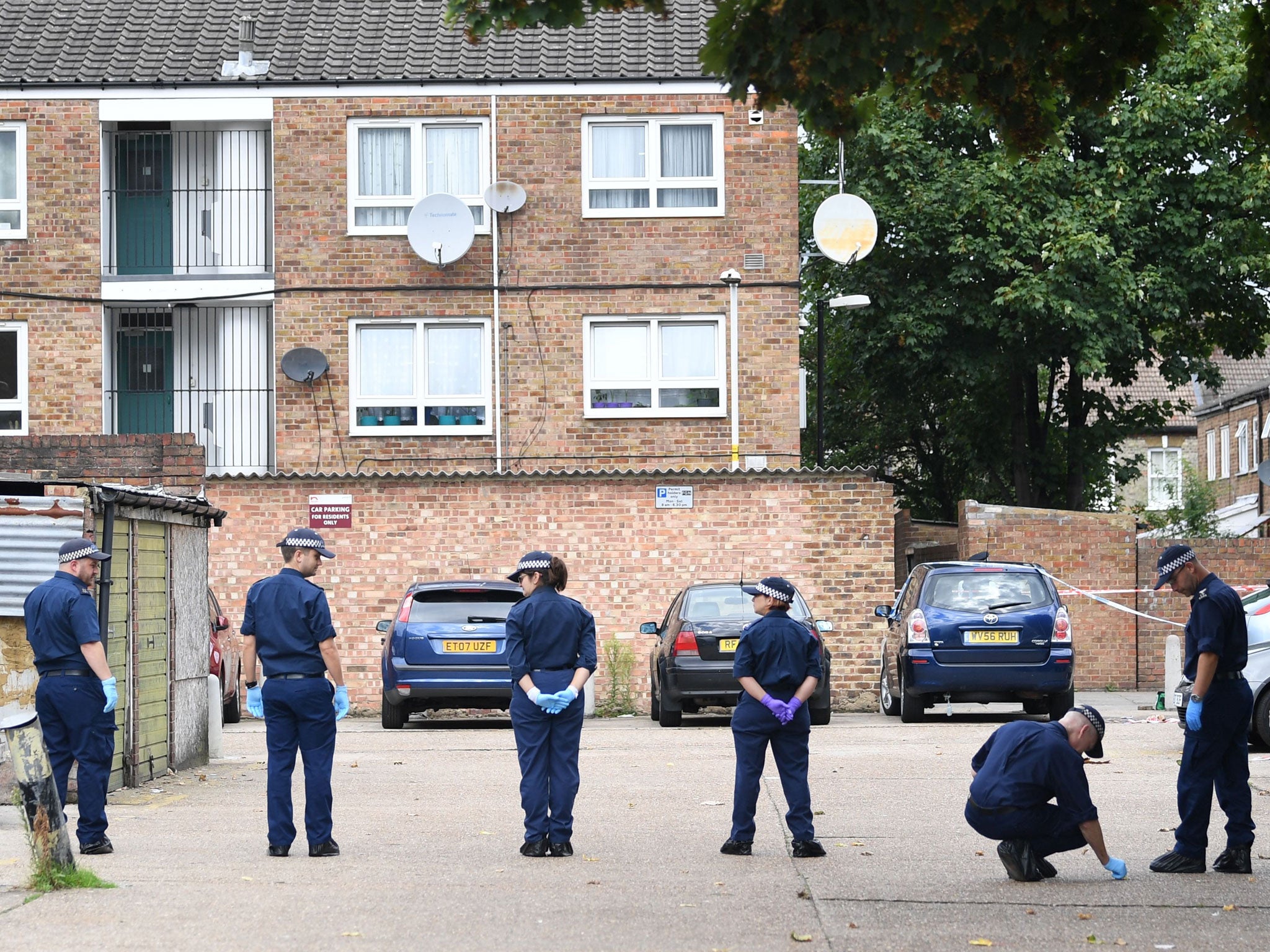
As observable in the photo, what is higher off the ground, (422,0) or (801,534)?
(422,0)

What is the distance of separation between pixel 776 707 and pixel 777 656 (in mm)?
321

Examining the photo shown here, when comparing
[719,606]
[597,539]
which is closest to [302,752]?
[719,606]

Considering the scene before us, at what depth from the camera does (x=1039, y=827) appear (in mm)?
9078

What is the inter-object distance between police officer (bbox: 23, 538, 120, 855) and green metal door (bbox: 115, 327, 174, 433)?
17272 millimetres

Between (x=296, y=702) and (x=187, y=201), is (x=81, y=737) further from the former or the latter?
(x=187, y=201)

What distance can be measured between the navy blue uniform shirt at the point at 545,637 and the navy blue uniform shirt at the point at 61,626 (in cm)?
227

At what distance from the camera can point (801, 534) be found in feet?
75.5

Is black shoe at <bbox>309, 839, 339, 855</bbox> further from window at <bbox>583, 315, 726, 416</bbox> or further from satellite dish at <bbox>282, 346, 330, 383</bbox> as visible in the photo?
satellite dish at <bbox>282, 346, 330, 383</bbox>

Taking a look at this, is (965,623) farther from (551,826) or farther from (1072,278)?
(1072,278)

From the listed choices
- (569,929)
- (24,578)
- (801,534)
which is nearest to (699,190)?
(801,534)

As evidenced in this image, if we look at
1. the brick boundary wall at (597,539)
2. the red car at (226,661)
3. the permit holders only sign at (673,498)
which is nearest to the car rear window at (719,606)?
the brick boundary wall at (597,539)

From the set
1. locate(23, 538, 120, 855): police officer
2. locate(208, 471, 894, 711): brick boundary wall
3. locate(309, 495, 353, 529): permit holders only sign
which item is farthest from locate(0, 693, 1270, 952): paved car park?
locate(309, 495, 353, 529): permit holders only sign

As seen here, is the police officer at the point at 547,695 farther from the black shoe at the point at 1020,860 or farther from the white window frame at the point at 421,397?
the white window frame at the point at 421,397

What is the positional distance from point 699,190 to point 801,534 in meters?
5.71
